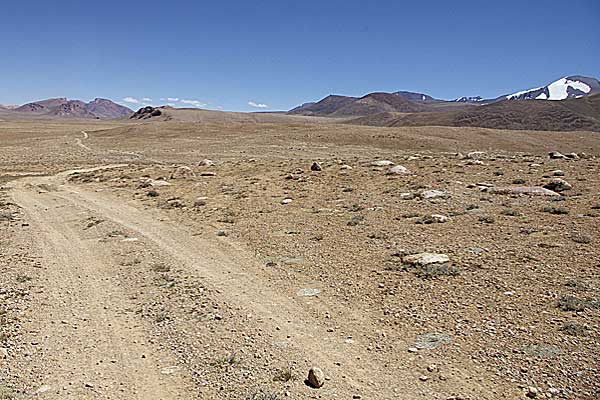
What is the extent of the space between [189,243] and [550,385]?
8.92m

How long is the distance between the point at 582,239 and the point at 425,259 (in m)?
3.47

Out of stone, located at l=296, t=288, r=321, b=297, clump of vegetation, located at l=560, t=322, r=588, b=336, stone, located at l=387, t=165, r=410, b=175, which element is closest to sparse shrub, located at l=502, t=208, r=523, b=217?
clump of vegetation, located at l=560, t=322, r=588, b=336

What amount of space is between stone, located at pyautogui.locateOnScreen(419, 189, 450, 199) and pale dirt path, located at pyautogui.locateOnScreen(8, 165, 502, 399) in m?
6.98

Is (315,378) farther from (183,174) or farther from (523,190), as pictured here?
(183,174)

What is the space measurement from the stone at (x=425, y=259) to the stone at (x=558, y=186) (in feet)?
26.1

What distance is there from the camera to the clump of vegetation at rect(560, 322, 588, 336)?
255 inches

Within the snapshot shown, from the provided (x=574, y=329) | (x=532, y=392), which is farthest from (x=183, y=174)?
(x=532, y=392)

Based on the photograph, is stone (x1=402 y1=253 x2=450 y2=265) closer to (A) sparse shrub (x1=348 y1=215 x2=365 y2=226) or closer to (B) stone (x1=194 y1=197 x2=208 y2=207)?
(A) sparse shrub (x1=348 y1=215 x2=365 y2=226)

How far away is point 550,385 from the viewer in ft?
17.8

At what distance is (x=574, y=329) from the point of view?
6.54 meters

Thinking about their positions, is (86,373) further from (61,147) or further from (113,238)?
(61,147)

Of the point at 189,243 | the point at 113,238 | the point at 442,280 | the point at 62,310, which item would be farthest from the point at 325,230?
the point at 62,310

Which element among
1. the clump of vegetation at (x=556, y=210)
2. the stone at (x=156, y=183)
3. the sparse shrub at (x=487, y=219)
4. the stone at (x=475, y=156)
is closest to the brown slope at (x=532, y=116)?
the stone at (x=475, y=156)

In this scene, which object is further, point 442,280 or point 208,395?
point 442,280
